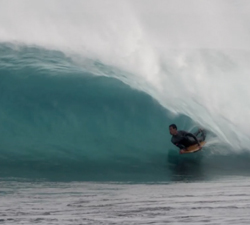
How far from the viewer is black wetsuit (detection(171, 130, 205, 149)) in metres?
10.2

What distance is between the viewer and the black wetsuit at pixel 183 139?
1023 centimetres

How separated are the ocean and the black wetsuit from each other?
271 millimetres

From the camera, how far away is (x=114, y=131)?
11047 mm

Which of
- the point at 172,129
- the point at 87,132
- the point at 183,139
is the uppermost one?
the point at 87,132

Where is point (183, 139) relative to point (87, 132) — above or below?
below

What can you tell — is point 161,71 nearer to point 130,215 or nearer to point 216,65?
point 216,65

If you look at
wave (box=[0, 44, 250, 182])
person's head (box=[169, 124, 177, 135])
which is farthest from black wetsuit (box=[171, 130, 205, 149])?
wave (box=[0, 44, 250, 182])

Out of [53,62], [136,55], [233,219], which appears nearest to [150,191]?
[233,219]

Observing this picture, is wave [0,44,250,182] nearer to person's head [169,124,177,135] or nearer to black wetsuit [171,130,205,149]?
black wetsuit [171,130,205,149]

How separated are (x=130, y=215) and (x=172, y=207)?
24.2 inches

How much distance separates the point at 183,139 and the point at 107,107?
1.83 metres

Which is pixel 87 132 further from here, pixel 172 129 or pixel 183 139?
pixel 183 139

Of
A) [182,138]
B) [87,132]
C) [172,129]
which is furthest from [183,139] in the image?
[87,132]

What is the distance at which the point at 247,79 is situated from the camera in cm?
1723
